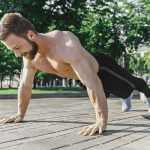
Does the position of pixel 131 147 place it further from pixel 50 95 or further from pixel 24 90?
pixel 50 95

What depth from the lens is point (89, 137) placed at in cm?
444

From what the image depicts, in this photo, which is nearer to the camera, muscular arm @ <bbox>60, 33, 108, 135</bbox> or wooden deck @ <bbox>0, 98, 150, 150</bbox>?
wooden deck @ <bbox>0, 98, 150, 150</bbox>

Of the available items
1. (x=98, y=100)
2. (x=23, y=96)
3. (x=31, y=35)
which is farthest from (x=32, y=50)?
(x=23, y=96)

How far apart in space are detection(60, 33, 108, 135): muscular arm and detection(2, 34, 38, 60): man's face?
1.24 ft

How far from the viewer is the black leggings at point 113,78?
5.60 metres

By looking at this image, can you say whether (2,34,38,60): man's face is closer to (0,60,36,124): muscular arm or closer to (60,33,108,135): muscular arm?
(60,33,108,135): muscular arm

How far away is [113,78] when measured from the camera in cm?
571

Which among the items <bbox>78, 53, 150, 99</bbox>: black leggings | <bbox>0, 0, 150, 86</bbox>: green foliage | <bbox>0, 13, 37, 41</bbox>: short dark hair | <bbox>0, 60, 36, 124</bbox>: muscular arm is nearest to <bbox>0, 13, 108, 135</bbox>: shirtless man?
<bbox>0, 13, 37, 41</bbox>: short dark hair

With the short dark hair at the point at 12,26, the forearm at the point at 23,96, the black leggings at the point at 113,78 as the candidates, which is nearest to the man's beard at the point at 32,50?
the short dark hair at the point at 12,26

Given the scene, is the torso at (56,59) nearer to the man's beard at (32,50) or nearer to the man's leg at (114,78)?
the man's beard at (32,50)

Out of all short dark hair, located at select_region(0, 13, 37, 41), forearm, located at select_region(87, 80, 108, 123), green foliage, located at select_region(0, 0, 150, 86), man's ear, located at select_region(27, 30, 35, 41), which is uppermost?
green foliage, located at select_region(0, 0, 150, 86)

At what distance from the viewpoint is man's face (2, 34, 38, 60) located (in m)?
4.43

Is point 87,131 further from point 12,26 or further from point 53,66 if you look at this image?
point 12,26

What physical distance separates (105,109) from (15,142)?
119 cm
